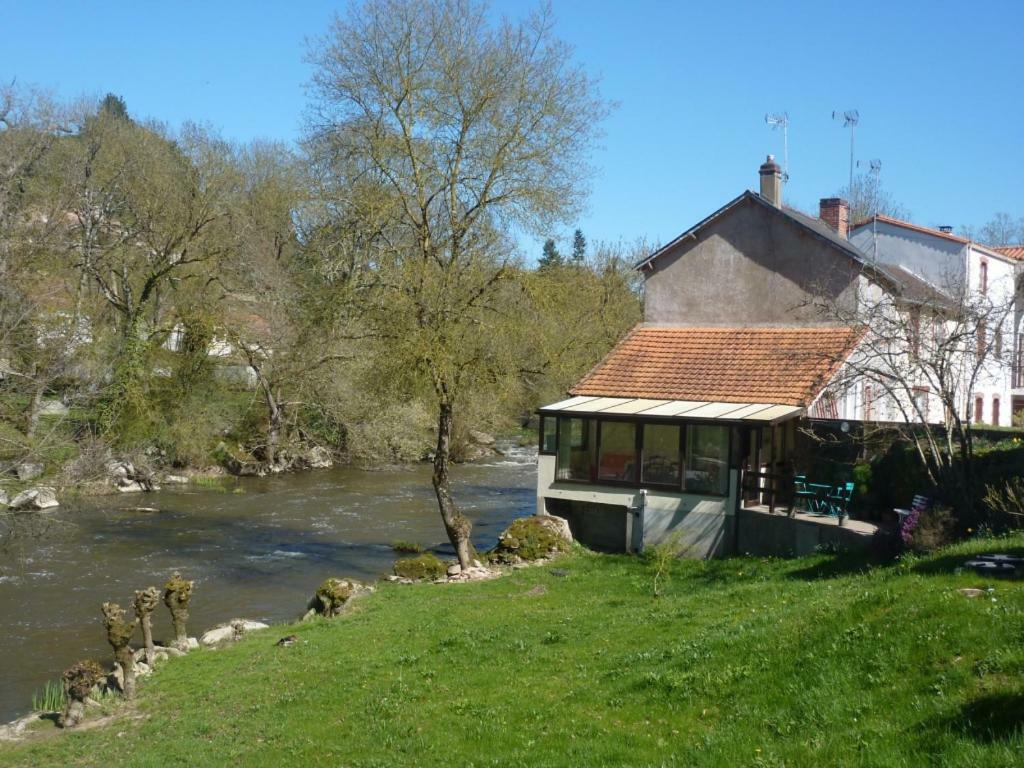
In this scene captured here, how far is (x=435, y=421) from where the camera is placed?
42.9 metres

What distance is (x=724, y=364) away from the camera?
2450 centimetres

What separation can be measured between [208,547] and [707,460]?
529 inches

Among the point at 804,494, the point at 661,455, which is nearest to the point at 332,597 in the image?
the point at 661,455

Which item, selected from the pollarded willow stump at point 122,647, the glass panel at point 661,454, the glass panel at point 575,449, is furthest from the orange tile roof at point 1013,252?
the pollarded willow stump at point 122,647

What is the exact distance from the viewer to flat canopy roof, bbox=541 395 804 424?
21.3 metres

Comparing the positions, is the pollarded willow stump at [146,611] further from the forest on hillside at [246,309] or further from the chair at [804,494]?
the chair at [804,494]

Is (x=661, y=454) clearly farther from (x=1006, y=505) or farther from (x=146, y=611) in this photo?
(x=146, y=611)

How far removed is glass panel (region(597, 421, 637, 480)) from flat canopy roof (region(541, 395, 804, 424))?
0.51 m

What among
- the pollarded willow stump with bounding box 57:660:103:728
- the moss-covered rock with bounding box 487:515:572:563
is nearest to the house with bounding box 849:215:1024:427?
the moss-covered rock with bounding box 487:515:572:563

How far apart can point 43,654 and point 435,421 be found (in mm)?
26445

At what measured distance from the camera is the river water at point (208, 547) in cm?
1855

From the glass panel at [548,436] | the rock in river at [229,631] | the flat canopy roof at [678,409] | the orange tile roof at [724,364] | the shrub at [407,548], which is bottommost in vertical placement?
the rock in river at [229,631]

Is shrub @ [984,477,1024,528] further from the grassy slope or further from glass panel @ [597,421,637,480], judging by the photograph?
glass panel @ [597,421,637,480]

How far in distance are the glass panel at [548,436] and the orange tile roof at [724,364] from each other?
1.35 m
